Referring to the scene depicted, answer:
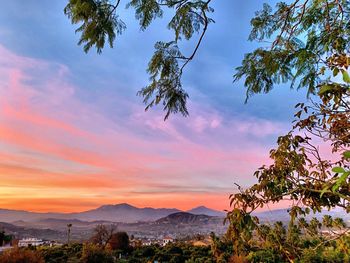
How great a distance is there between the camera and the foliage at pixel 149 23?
10.5 ft

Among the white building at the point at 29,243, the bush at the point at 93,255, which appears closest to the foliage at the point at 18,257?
the bush at the point at 93,255

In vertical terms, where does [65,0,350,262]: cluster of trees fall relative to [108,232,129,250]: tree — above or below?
above

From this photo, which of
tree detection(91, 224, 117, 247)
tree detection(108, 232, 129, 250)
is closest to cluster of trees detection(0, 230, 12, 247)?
tree detection(91, 224, 117, 247)

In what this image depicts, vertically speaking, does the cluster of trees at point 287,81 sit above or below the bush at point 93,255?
above

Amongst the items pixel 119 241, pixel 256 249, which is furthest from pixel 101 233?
pixel 256 249

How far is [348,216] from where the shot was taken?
258 centimetres

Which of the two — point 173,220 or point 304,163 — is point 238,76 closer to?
point 304,163

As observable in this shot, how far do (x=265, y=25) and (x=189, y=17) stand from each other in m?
0.97

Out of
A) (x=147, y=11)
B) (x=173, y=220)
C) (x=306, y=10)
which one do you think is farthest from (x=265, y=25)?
(x=173, y=220)

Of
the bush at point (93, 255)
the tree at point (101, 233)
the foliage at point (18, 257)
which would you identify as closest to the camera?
the foliage at point (18, 257)

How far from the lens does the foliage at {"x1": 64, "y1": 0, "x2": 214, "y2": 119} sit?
3189 millimetres

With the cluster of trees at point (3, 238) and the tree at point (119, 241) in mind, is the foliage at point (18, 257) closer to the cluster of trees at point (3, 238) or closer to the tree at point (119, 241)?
the tree at point (119, 241)

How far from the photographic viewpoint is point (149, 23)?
3.34 meters

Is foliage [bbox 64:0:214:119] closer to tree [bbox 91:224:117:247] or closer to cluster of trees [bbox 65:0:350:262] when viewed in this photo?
cluster of trees [bbox 65:0:350:262]
